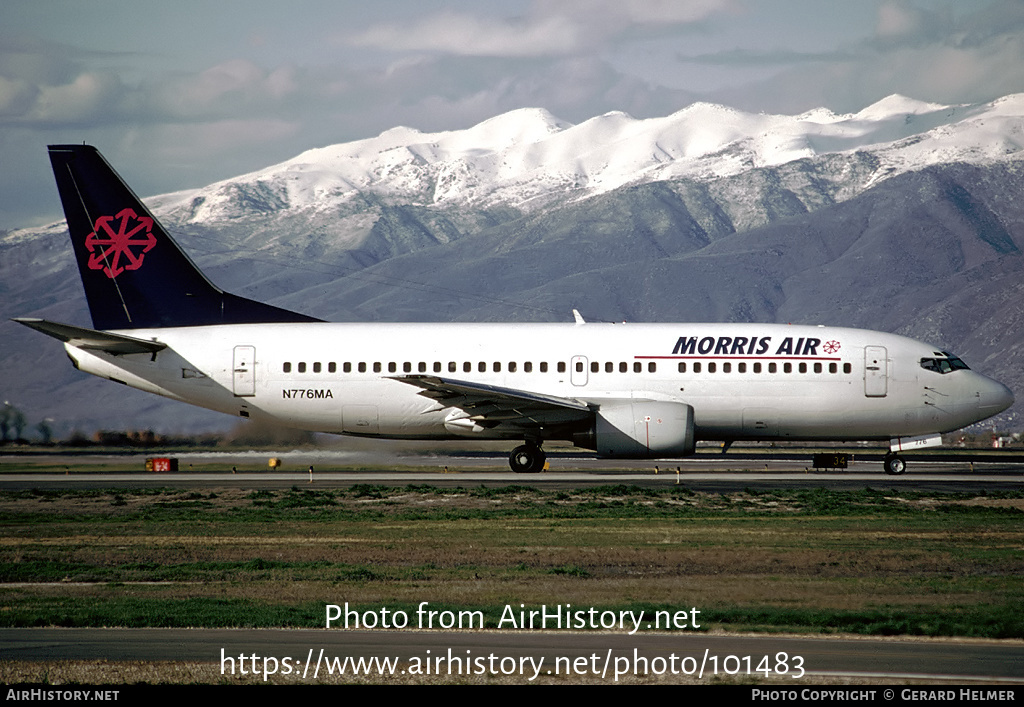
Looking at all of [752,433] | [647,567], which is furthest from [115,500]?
[752,433]

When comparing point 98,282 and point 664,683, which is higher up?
point 98,282

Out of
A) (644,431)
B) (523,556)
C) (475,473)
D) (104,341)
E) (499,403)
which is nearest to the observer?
(523,556)

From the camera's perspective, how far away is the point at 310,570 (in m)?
18.8

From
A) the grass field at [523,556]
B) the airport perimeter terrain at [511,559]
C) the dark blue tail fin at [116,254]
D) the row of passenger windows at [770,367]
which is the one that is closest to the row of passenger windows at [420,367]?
the dark blue tail fin at [116,254]

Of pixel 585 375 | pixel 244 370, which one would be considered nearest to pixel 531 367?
pixel 585 375

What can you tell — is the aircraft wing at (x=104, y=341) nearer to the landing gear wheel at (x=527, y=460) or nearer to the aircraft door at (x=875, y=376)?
the landing gear wheel at (x=527, y=460)

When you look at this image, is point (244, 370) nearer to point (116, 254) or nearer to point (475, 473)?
point (116, 254)

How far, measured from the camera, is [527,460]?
37.5 metres

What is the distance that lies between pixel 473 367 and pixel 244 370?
721 centimetres
